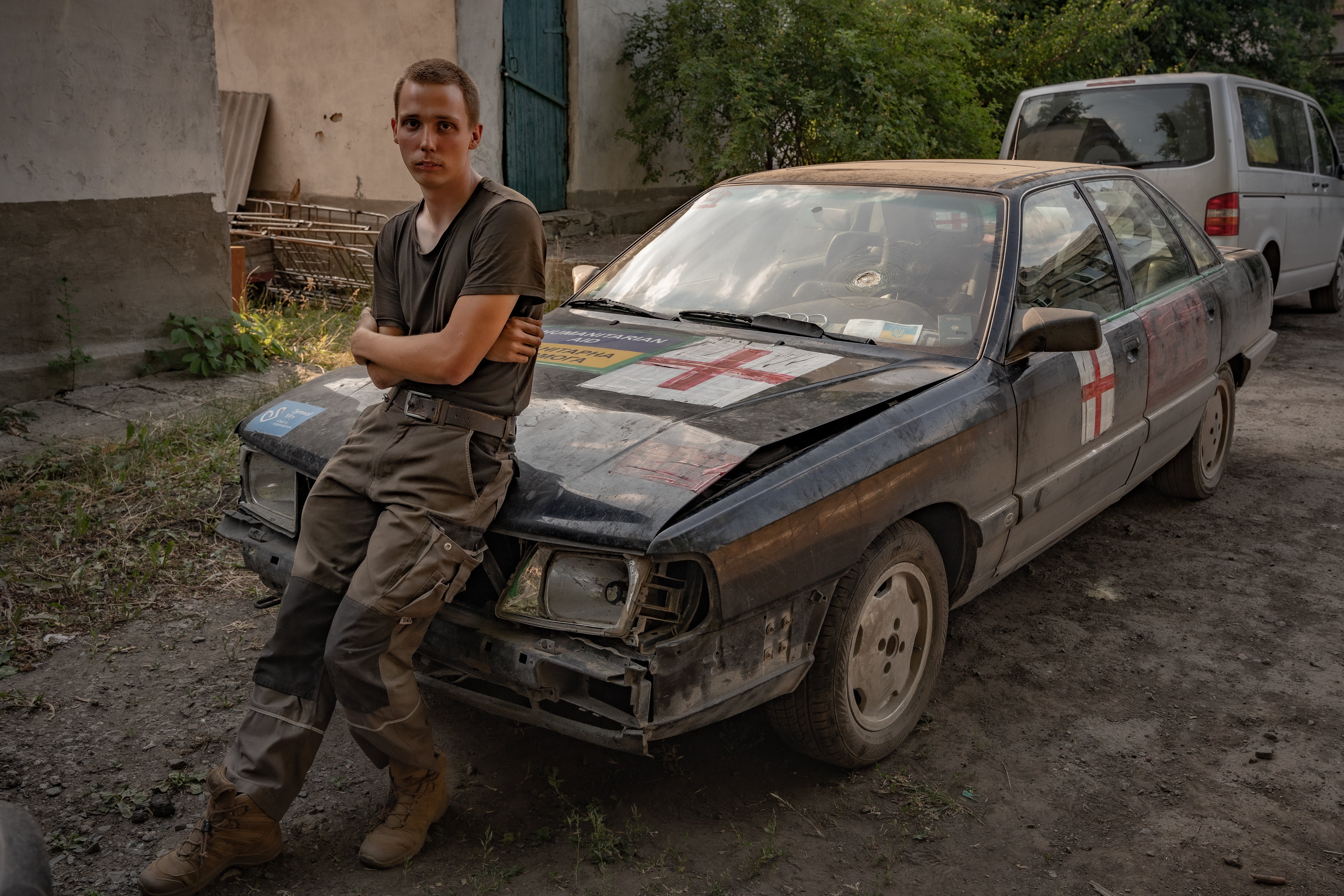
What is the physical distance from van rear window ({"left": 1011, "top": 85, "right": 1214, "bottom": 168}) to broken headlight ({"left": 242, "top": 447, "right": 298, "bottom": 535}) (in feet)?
20.2

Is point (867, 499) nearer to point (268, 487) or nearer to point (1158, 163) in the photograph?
point (268, 487)

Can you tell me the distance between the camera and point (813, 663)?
2.66m

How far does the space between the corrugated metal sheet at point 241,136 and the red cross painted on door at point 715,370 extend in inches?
313

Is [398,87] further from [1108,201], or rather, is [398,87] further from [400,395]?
[1108,201]

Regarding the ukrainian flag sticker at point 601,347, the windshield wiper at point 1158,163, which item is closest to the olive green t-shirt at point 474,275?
the ukrainian flag sticker at point 601,347

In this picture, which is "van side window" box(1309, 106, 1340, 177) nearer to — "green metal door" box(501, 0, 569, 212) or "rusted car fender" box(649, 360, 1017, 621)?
"green metal door" box(501, 0, 569, 212)

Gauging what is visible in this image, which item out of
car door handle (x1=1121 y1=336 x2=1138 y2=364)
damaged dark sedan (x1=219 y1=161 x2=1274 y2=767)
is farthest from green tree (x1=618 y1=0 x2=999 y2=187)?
car door handle (x1=1121 y1=336 x2=1138 y2=364)

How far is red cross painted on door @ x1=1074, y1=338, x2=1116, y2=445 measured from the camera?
3568 mm

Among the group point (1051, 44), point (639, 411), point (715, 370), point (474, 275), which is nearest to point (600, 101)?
point (1051, 44)

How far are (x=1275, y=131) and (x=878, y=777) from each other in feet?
24.2

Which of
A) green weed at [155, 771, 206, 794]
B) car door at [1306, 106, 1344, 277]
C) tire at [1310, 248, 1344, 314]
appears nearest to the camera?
green weed at [155, 771, 206, 794]

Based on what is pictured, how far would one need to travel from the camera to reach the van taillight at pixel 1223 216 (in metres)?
7.39

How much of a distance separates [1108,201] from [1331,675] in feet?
6.20

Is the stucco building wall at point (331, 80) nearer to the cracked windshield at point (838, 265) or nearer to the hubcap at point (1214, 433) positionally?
the cracked windshield at point (838, 265)
